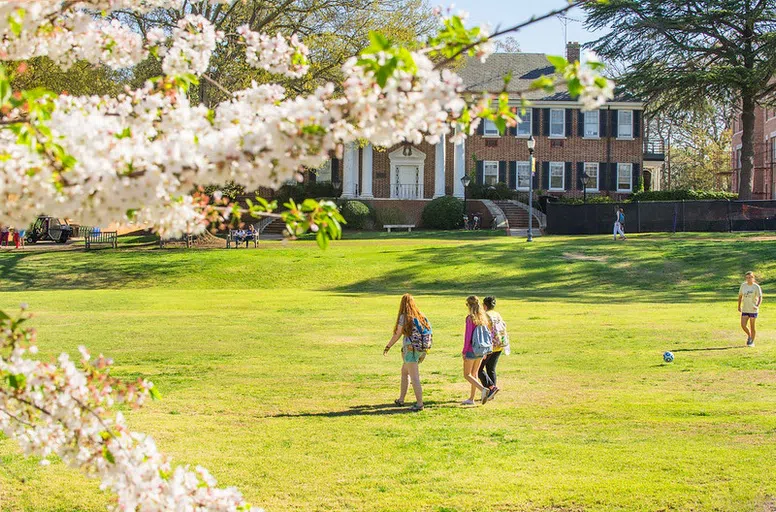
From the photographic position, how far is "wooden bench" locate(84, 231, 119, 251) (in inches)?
1720

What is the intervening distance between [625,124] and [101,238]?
30.3 m

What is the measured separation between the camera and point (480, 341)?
45.2 ft

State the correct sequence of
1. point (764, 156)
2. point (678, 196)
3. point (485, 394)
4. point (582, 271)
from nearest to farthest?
point (485, 394), point (582, 271), point (678, 196), point (764, 156)

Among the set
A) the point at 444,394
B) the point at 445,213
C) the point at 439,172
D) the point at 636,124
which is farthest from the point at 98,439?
the point at 636,124

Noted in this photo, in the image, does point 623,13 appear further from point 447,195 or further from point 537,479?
point 537,479

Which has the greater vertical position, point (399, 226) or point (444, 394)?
point (399, 226)

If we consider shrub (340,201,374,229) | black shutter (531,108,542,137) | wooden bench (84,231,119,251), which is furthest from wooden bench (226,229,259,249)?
black shutter (531,108,542,137)

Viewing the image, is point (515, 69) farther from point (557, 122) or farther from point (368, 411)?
point (368, 411)

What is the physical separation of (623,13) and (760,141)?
18.4 meters

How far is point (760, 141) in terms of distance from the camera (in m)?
60.8

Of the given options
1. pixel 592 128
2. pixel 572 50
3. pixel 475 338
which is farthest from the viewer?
pixel 572 50

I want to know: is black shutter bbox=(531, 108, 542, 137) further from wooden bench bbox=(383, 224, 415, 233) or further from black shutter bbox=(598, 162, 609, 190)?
wooden bench bbox=(383, 224, 415, 233)

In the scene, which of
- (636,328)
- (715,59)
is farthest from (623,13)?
(636,328)

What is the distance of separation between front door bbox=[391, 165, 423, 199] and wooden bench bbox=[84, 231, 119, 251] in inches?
654
